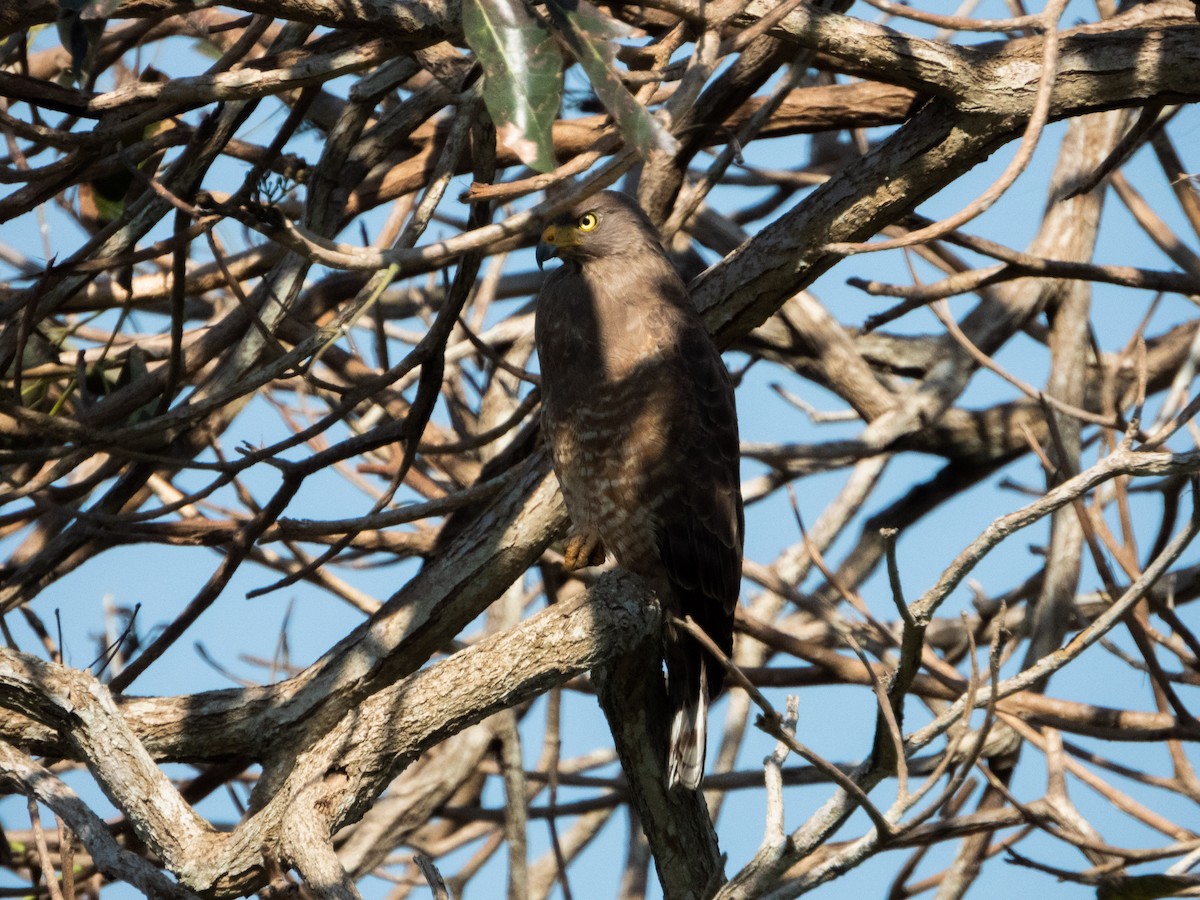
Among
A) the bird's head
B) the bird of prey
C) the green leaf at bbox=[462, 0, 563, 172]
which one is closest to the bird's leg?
the bird of prey

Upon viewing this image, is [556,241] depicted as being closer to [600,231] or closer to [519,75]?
[600,231]

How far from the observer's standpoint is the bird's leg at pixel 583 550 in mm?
4488

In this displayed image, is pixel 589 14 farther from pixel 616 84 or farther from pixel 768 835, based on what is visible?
pixel 768 835

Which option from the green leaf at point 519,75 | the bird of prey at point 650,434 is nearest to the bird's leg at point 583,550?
the bird of prey at point 650,434

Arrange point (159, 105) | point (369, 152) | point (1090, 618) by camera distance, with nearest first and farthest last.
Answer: point (159, 105)
point (369, 152)
point (1090, 618)

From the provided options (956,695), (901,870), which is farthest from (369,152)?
(901,870)

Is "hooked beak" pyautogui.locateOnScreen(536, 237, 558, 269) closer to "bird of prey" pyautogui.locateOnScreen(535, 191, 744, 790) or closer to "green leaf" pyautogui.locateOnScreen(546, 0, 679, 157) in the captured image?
"bird of prey" pyautogui.locateOnScreen(535, 191, 744, 790)

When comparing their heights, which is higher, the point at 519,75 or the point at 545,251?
the point at 545,251

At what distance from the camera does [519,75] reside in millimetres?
2104

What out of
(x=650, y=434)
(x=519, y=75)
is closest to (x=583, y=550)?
(x=650, y=434)

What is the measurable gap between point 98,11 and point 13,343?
2131 mm

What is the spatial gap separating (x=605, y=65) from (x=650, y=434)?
2347 millimetres

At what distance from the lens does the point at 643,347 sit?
170 inches

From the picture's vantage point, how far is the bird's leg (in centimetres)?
449
